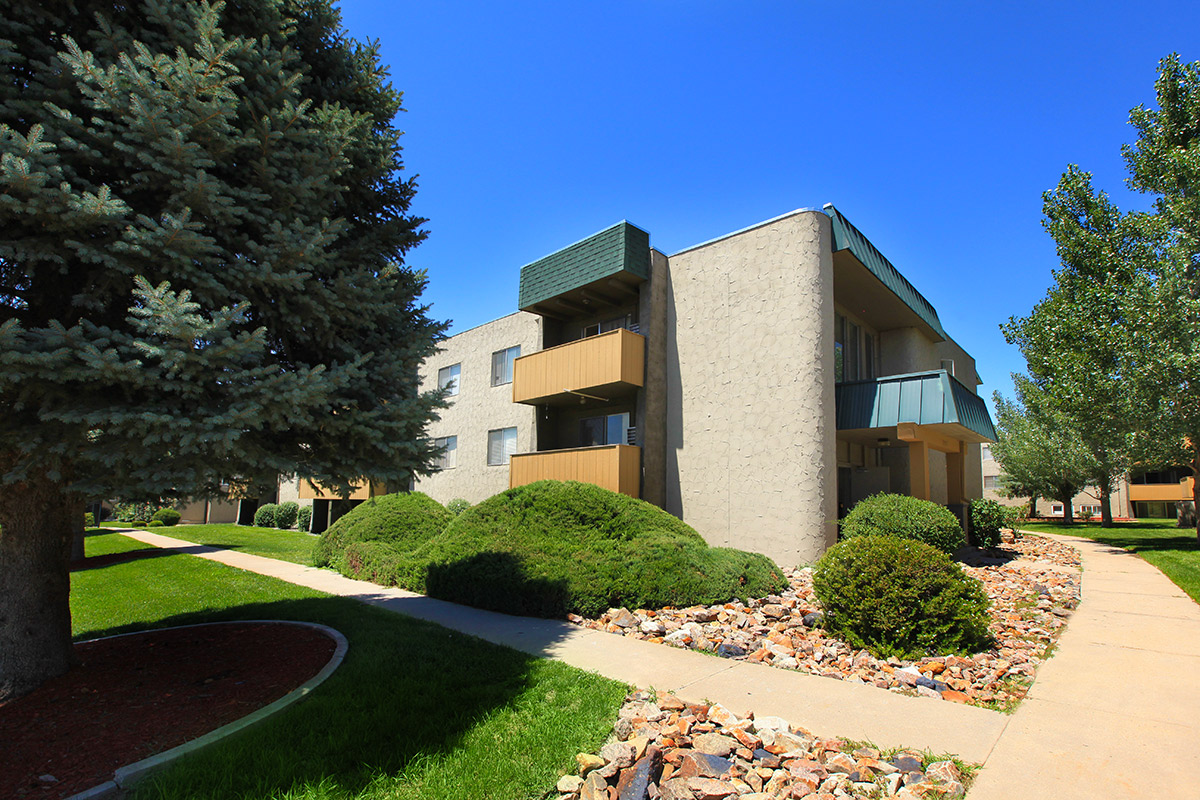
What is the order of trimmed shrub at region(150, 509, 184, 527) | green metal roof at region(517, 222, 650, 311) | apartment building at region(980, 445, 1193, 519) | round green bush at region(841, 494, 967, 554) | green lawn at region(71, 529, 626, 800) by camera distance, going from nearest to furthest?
green lawn at region(71, 529, 626, 800) < round green bush at region(841, 494, 967, 554) < green metal roof at region(517, 222, 650, 311) < trimmed shrub at region(150, 509, 184, 527) < apartment building at region(980, 445, 1193, 519)

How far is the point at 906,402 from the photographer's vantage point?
42.0 feet

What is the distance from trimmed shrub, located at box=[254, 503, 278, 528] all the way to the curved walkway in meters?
27.7

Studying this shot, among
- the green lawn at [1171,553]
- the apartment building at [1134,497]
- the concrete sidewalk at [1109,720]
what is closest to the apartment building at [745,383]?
the green lawn at [1171,553]

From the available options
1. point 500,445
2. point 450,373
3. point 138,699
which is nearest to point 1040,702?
point 138,699

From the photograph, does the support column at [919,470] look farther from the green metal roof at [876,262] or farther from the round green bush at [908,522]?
the green metal roof at [876,262]

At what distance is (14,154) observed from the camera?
12.5 ft

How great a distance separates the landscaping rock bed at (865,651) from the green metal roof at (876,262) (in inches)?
277

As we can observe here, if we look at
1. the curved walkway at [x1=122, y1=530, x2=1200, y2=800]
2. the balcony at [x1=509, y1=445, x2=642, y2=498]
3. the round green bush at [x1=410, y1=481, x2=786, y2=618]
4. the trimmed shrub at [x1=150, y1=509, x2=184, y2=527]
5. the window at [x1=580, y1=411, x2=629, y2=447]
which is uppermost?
the window at [x1=580, y1=411, x2=629, y2=447]

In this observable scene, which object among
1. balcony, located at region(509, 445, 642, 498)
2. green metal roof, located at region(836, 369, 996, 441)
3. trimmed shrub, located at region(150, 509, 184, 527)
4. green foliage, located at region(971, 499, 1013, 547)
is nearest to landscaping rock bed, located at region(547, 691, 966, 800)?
balcony, located at region(509, 445, 642, 498)

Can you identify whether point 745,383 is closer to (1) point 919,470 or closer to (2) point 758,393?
(2) point 758,393

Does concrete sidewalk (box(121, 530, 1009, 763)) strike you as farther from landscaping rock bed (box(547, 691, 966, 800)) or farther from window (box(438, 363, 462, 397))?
window (box(438, 363, 462, 397))

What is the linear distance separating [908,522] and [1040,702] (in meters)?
6.41

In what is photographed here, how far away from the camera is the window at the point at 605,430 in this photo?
15.6m

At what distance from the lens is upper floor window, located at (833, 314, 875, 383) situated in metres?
15.3
